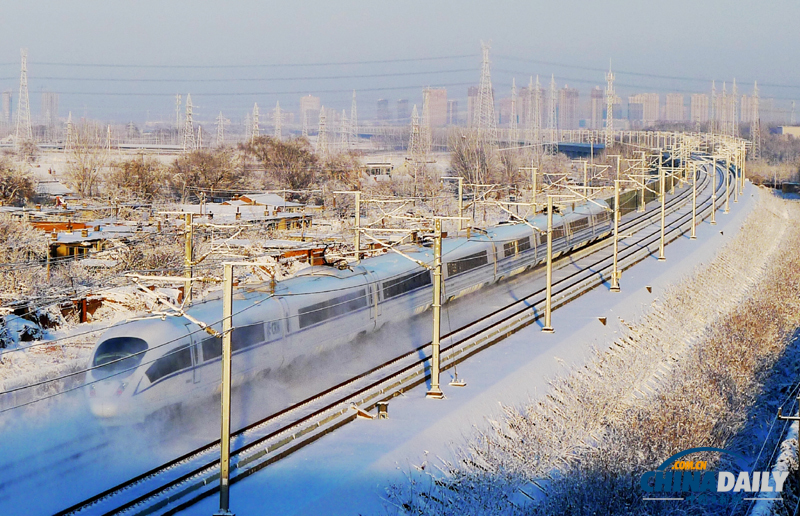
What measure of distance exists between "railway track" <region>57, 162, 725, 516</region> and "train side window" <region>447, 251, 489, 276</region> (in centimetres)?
154

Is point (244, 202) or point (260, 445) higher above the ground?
point (244, 202)

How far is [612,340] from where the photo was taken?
901 inches

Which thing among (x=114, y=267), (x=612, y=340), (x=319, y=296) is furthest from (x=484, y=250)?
(x=114, y=267)

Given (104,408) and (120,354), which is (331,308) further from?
(104,408)

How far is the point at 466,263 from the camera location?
25.5 metres

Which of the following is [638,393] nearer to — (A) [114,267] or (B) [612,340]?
(B) [612,340]

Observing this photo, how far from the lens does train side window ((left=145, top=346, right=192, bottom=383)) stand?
1400 centimetres

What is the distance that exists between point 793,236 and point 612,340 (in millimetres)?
28046

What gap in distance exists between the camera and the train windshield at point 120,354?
14.1m

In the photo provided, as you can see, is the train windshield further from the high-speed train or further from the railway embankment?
the railway embankment

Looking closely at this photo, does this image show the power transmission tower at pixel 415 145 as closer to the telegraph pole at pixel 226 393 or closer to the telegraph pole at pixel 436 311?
the telegraph pole at pixel 436 311

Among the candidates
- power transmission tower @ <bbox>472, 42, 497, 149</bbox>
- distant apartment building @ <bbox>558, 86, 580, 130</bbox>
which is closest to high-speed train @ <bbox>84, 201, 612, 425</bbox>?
power transmission tower @ <bbox>472, 42, 497, 149</bbox>

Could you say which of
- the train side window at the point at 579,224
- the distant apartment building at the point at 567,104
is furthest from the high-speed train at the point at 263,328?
the distant apartment building at the point at 567,104

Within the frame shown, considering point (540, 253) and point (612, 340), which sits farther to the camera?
point (540, 253)
